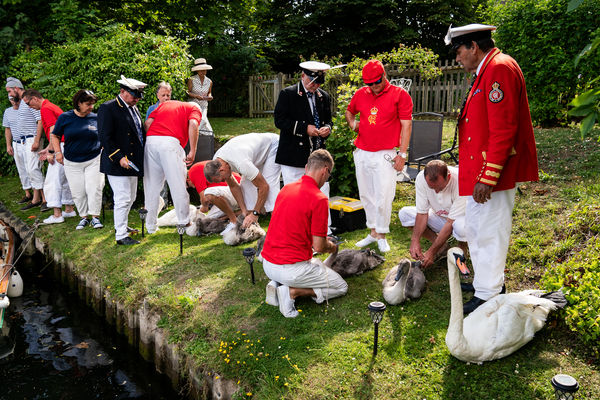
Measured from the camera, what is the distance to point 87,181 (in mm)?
7527

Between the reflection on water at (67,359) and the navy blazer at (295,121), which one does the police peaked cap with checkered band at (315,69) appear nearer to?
the navy blazer at (295,121)

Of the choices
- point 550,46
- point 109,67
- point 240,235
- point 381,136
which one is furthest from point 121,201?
point 550,46

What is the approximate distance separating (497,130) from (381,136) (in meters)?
2.07

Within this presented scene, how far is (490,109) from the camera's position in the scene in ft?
11.7

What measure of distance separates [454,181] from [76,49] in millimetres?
7772

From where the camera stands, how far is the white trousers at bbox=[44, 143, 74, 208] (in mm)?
8062

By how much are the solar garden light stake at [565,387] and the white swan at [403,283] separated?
1.81 metres

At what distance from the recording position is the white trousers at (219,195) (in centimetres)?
684

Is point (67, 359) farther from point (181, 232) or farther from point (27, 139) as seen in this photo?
point (27, 139)

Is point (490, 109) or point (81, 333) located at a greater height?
point (490, 109)

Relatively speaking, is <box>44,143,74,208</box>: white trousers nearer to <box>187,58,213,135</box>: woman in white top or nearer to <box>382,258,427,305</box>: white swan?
<box>187,58,213,135</box>: woman in white top

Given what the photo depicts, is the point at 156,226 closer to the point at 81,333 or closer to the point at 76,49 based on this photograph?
the point at 81,333

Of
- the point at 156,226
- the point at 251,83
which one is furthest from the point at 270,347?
the point at 251,83

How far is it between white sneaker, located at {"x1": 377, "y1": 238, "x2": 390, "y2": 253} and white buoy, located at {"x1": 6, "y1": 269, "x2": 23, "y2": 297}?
5.26 m
